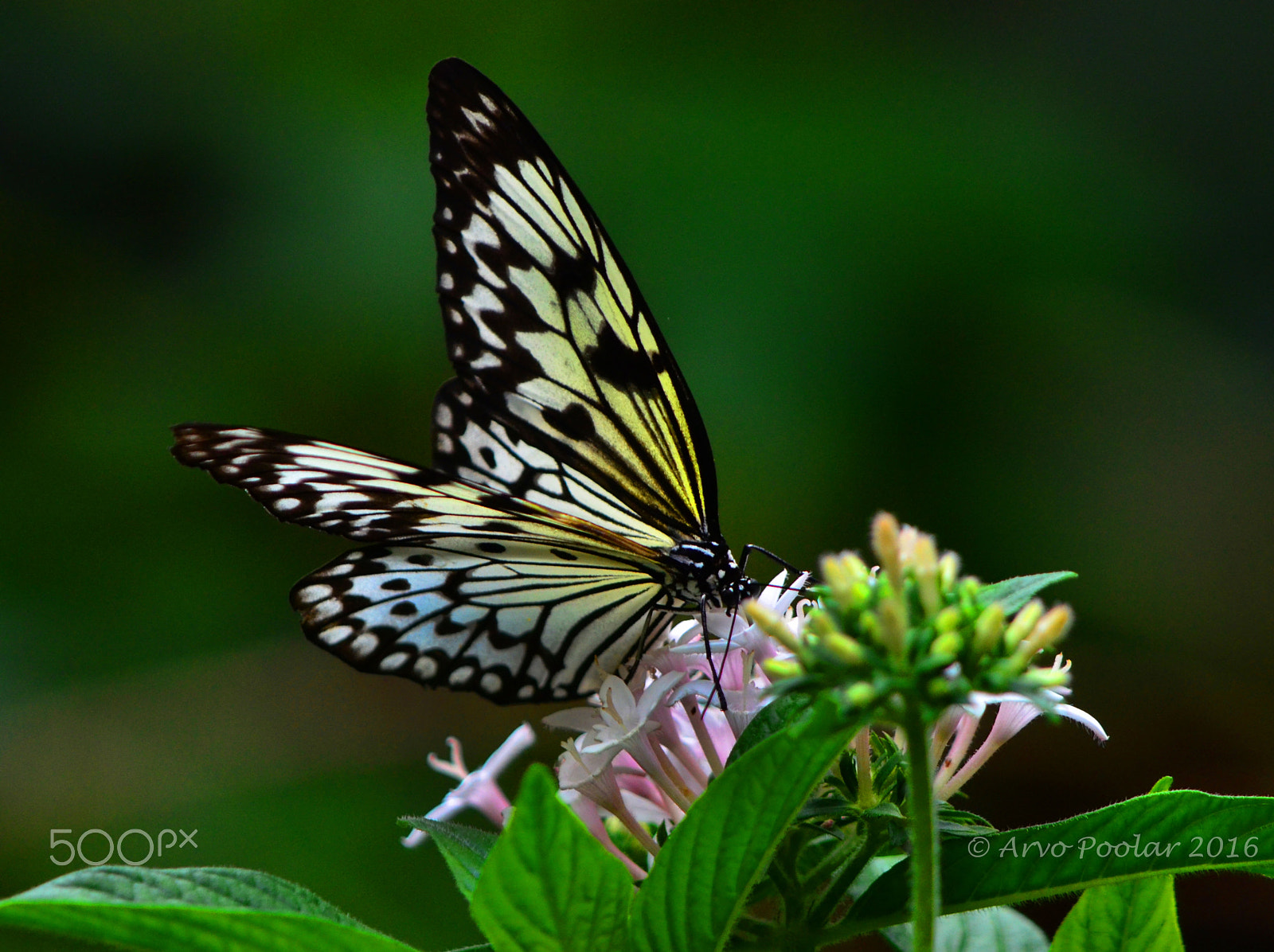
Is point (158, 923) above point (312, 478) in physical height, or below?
below

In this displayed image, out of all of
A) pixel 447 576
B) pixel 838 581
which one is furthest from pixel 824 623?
pixel 447 576

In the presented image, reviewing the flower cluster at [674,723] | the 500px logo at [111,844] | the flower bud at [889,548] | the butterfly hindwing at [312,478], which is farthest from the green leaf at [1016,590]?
the 500px logo at [111,844]

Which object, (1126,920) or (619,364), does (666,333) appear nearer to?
(619,364)

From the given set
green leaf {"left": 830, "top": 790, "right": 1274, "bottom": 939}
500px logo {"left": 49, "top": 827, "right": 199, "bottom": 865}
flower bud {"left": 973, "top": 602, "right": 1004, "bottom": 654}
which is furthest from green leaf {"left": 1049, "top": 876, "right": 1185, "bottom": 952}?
500px logo {"left": 49, "top": 827, "right": 199, "bottom": 865}

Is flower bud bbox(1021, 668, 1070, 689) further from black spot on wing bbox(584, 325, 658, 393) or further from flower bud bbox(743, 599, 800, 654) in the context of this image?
black spot on wing bbox(584, 325, 658, 393)

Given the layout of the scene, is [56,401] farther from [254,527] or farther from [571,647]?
[571,647]

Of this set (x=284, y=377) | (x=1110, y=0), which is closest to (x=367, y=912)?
(x=284, y=377)

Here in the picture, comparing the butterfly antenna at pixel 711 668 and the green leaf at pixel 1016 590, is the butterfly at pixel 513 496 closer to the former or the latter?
the butterfly antenna at pixel 711 668
